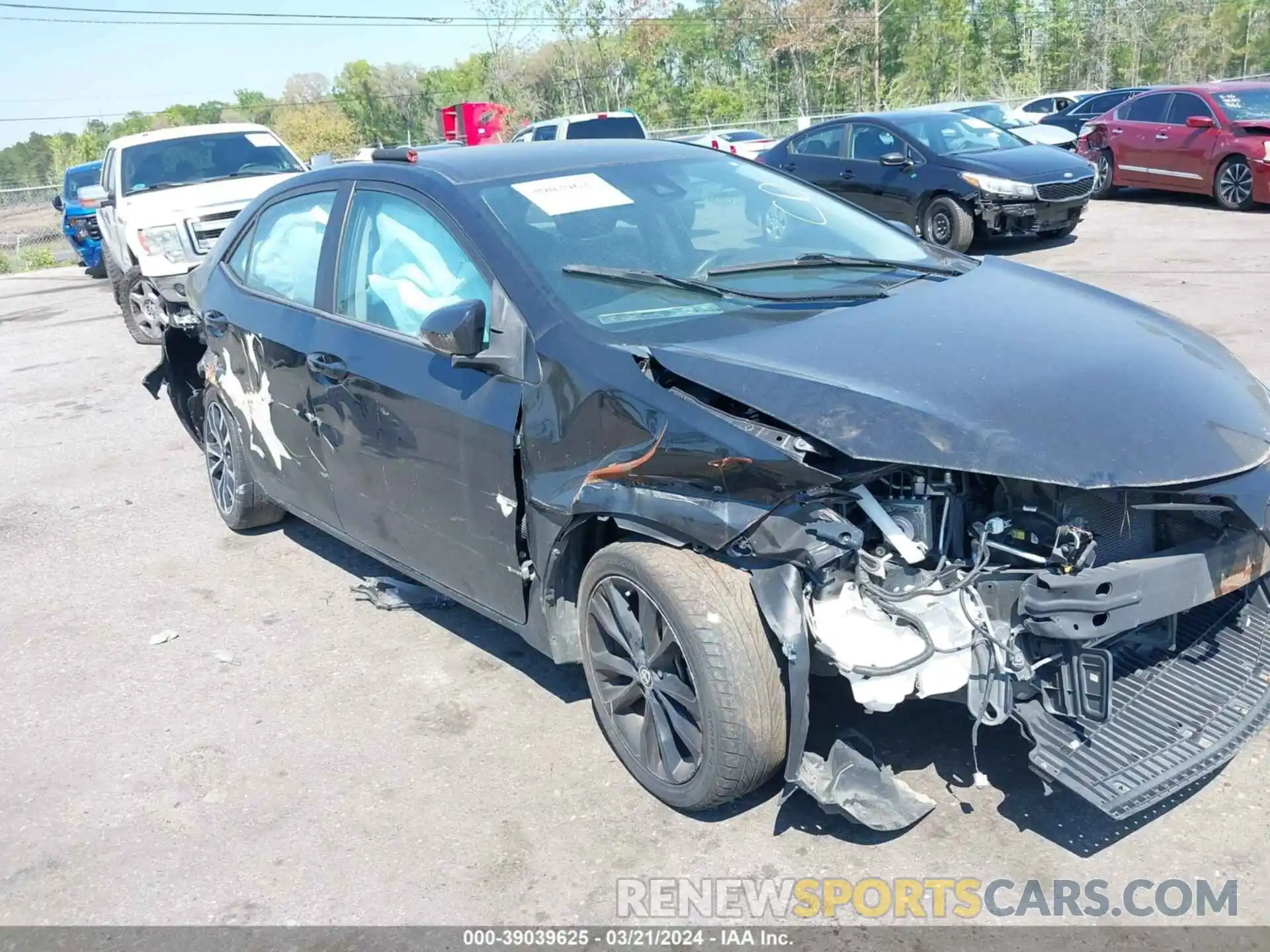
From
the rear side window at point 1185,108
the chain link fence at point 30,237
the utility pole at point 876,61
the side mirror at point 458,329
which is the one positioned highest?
the utility pole at point 876,61

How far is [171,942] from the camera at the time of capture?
3.00 m

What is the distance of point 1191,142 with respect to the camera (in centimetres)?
1492

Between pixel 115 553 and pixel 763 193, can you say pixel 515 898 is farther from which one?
pixel 115 553

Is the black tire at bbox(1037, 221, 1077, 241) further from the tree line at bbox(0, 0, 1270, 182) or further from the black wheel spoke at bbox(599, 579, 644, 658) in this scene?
the tree line at bbox(0, 0, 1270, 182)

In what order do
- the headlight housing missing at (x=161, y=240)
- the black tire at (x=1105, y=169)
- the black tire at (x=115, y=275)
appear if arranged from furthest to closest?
the black tire at (x=1105, y=169) < the black tire at (x=115, y=275) < the headlight housing missing at (x=161, y=240)

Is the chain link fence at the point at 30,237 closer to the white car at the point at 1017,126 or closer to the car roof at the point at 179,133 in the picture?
the car roof at the point at 179,133

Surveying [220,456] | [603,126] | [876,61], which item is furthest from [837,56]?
[220,456]

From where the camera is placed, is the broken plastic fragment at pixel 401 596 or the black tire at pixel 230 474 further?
the black tire at pixel 230 474

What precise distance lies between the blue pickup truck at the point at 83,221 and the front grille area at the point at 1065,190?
14.5m

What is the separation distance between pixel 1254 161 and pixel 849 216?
38.6 ft

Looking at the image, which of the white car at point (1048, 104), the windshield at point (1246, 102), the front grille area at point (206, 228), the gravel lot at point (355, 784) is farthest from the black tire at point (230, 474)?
the white car at point (1048, 104)

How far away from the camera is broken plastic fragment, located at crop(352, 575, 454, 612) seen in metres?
4.84

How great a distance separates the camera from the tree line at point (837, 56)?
4412cm

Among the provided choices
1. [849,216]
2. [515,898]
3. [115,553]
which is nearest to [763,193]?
[849,216]
